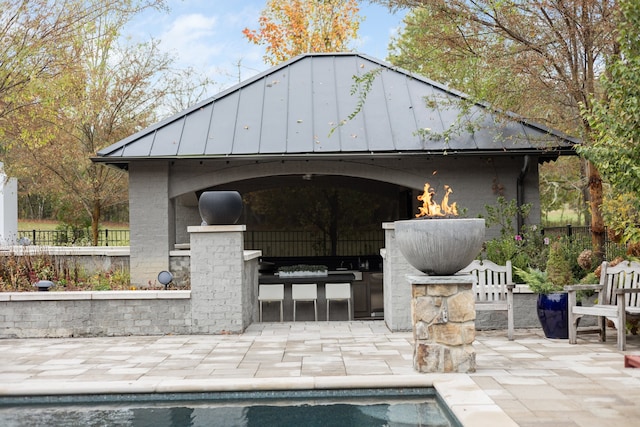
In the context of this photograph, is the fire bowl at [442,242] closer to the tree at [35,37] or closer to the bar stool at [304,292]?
the bar stool at [304,292]

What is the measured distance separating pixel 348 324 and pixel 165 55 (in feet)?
40.7

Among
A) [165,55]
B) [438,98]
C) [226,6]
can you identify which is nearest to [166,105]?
[165,55]

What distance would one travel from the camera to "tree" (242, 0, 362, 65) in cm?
2619

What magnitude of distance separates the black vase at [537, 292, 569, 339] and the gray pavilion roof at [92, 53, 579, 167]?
316 cm

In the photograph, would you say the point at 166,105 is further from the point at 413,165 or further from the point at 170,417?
the point at 170,417

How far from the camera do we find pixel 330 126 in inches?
465

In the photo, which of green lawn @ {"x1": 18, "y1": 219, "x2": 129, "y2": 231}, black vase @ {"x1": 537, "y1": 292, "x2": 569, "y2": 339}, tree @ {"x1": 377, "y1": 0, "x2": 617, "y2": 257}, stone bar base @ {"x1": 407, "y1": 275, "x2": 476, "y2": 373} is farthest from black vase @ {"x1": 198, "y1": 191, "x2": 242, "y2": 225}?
green lawn @ {"x1": 18, "y1": 219, "x2": 129, "y2": 231}

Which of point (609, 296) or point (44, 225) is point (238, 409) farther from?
point (44, 225)

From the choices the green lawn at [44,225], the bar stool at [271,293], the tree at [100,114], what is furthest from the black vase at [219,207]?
the green lawn at [44,225]

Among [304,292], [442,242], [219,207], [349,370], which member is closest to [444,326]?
[442,242]

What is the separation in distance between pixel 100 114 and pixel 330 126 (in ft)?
32.0

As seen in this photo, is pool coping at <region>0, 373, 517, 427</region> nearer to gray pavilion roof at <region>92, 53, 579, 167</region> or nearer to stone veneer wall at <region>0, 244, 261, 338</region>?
stone veneer wall at <region>0, 244, 261, 338</region>

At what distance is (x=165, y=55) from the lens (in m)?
19.7

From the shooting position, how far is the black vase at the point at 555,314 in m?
8.70
